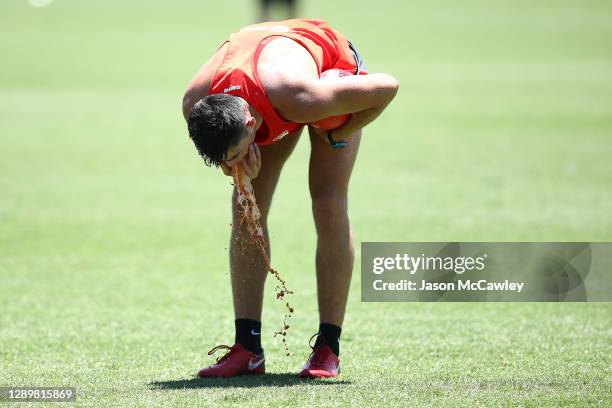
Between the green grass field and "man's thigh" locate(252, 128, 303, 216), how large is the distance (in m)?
0.93

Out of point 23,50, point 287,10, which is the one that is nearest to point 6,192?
point 23,50

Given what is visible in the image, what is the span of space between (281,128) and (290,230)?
5379mm

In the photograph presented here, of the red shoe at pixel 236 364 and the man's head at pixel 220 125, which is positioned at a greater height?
the man's head at pixel 220 125

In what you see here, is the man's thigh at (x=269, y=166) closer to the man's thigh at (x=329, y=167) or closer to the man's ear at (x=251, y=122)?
the man's thigh at (x=329, y=167)

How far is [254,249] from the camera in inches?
222

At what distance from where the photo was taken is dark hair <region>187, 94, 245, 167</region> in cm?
476

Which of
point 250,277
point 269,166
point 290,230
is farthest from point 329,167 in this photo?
point 290,230

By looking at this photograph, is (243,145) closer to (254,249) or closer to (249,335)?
(254,249)

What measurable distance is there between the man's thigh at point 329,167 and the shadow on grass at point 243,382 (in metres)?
0.94

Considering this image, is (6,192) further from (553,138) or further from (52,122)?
(553,138)

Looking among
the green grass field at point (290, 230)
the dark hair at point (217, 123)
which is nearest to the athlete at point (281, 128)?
the dark hair at point (217, 123)

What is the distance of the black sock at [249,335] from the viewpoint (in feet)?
18.3

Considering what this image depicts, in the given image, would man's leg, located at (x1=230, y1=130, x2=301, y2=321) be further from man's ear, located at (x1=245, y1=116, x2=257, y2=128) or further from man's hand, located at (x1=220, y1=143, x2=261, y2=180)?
man's ear, located at (x1=245, y1=116, x2=257, y2=128)

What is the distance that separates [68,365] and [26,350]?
19.3 inches
